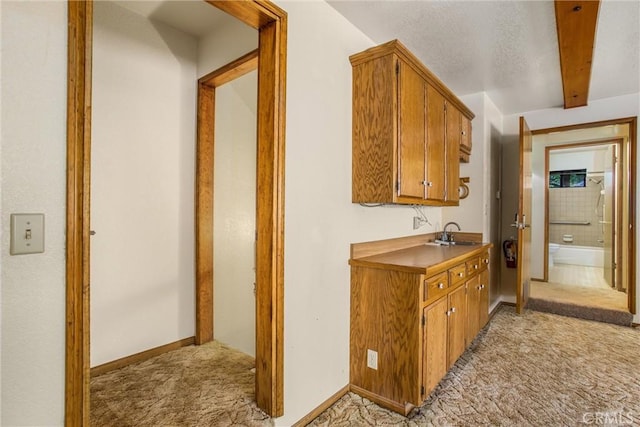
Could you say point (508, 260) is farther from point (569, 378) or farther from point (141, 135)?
point (141, 135)

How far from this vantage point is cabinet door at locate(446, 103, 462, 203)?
285 cm

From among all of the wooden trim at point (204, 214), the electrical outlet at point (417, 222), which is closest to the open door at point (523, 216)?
the electrical outlet at point (417, 222)

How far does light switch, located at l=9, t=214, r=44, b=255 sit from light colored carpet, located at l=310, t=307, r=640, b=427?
5.35 feet

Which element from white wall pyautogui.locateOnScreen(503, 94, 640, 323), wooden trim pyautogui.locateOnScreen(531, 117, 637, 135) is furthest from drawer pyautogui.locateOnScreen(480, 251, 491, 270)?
wooden trim pyautogui.locateOnScreen(531, 117, 637, 135)

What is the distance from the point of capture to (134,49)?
2.44m

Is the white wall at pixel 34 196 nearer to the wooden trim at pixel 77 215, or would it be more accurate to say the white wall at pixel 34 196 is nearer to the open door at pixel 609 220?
the wooden trim at pixel 77 215

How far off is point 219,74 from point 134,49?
63 cm

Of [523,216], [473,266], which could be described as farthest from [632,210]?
[473,266]

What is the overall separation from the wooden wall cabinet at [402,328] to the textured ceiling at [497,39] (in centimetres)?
162

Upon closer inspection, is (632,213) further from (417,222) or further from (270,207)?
(270,207)

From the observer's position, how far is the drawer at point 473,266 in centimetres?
263

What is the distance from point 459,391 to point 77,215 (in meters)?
2.35

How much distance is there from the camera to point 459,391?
7.02 feet

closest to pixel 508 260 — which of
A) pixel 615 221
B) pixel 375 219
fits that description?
pixel 615 221
